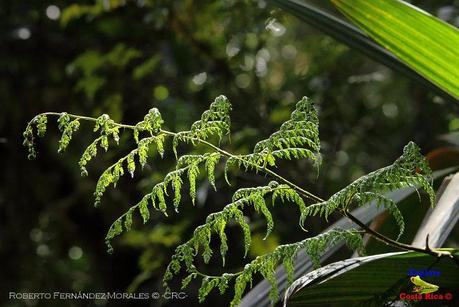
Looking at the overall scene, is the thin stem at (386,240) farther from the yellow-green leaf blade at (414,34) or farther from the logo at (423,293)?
the yellow-green leaf blade at (414,34)

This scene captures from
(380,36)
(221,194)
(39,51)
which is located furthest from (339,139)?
(380,36)

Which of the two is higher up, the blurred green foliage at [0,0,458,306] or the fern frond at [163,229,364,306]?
the fern frond at [163,229,364,306]

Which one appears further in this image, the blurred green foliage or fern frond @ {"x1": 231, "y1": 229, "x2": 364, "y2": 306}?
the blurred green foliage

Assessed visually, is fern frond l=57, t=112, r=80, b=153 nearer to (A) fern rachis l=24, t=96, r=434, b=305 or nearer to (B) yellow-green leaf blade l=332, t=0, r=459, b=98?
(A) fern rachis l=24, t=96, r=434, b=305

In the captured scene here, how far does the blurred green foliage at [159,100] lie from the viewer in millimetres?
1939

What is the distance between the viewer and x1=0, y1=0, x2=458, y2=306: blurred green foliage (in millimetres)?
1939

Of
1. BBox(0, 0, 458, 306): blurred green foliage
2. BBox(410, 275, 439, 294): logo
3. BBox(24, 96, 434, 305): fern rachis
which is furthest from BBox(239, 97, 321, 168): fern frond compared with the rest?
BBox(0, 0, 458, 306): blurred green foliage

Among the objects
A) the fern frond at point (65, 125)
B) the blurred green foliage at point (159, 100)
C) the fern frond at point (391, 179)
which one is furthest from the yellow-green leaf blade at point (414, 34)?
the blurred green foliage at point (159, 100)

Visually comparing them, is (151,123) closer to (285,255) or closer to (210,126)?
(210,126)

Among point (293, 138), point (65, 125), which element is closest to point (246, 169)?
point (293, 138)

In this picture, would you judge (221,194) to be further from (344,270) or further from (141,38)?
(344,270)

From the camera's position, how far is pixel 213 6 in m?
1.98

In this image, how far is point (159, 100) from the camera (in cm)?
196

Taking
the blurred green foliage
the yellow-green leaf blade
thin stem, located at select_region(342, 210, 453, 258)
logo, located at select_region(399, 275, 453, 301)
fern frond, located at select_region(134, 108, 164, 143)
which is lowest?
the blurred green foliage
